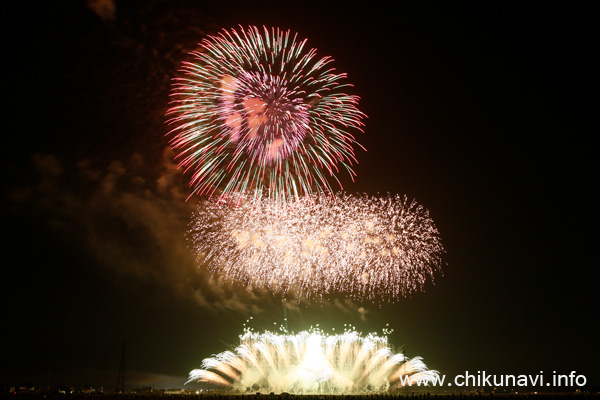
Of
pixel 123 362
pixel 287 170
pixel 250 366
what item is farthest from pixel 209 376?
pixel 287 170

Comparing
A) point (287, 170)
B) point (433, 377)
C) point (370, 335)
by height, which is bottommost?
point (433, 377)

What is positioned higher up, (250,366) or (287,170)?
(287,170)

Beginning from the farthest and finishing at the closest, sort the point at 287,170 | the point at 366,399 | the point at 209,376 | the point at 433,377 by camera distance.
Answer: the point at 209,376 < the point at 433,377 < the point at 366,399 < the point at 287,170

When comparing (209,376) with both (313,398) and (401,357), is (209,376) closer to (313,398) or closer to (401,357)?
(313,398)

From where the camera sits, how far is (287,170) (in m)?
23.5

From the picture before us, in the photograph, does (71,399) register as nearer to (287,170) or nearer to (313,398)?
(313,398)

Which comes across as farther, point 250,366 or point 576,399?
point 250,366

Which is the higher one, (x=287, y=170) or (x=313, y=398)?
(x=287, y=170)

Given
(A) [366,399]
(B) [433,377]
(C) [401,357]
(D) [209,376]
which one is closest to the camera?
(A) [366,399]

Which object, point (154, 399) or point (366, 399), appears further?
point (154, 399)

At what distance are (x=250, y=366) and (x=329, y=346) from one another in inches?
419

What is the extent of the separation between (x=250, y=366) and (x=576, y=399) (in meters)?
28.8

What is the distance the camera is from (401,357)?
39594mm

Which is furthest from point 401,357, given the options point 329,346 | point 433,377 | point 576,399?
point 576,399
